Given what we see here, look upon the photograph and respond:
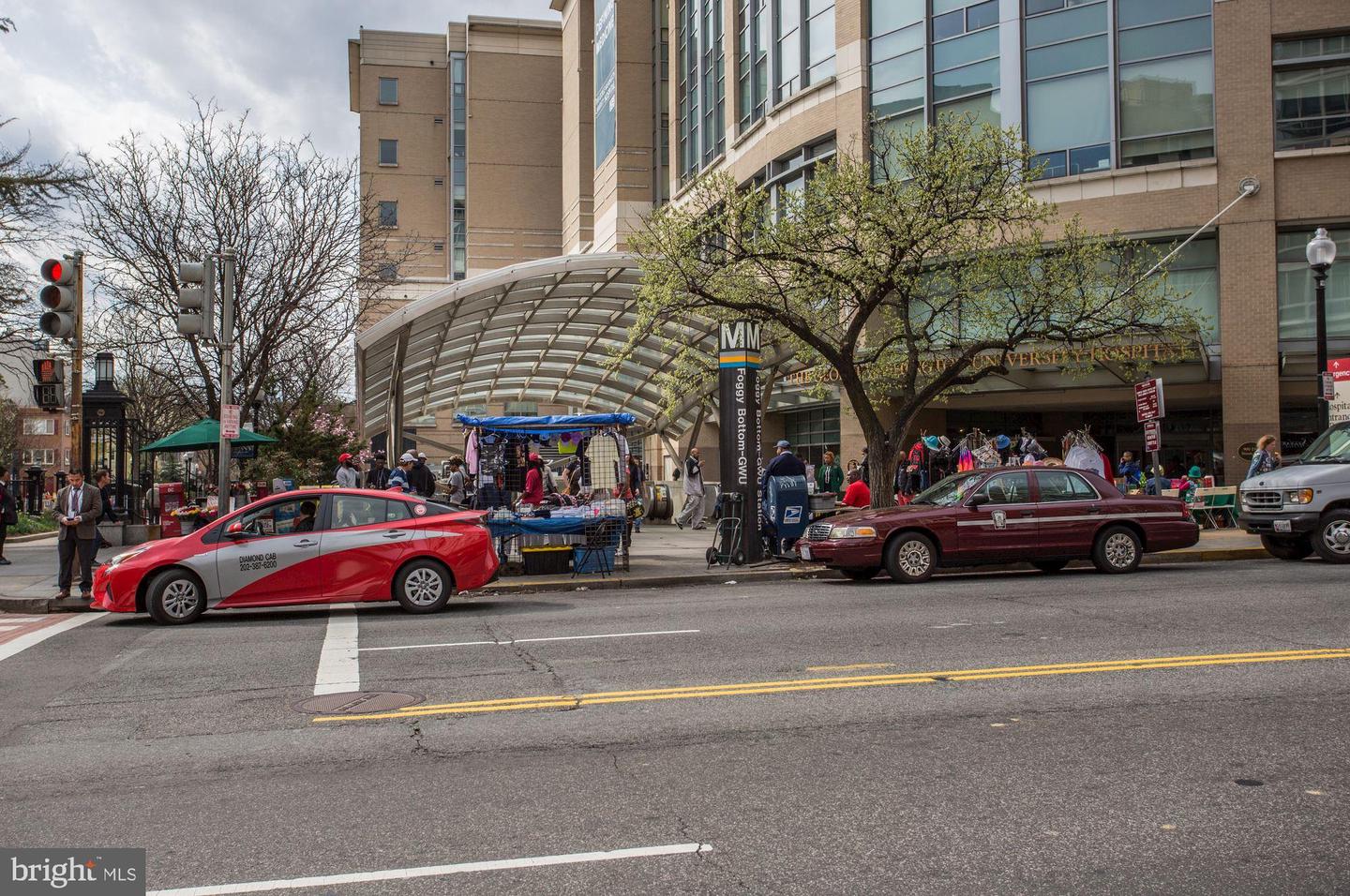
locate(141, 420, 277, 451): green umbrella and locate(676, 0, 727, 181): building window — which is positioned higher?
locate(676, 0, 727, 181): building window

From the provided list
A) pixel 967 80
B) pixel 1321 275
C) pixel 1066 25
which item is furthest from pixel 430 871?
pixel 1066 25

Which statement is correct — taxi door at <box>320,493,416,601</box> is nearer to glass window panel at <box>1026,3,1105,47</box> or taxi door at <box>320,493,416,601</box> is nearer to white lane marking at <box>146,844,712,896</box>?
white lane marking at <box>146,844,712,896</box>

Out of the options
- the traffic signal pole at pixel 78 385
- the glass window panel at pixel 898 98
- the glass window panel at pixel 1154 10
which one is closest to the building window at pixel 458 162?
the glass window panel at pixel 898 98

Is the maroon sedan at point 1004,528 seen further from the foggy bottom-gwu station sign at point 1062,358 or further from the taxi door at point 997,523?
the foggy bottom-gwu station sign at point 1062,358

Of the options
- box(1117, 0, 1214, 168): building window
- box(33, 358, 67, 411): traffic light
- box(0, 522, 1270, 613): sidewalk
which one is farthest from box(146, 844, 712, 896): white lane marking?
box(1117, 0, 1214, 168): building window

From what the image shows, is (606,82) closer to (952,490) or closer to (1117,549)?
(952,490)

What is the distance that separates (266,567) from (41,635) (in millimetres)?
2333

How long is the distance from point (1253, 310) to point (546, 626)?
20.9 metres

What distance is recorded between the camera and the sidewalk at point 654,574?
50.1 ft

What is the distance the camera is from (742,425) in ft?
55.1

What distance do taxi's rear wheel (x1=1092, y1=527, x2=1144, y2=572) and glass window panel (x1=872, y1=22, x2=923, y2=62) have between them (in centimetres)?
1783

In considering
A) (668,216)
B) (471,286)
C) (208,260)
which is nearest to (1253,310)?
(668,216)

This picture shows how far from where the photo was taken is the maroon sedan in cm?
1480

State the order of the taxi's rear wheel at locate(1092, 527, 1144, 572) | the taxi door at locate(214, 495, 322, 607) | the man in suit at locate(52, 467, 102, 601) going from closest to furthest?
the taxi door at locate(214, 495, 322, 607)
the man in suit at locate(52, 467, 102, 601)
the taxi's rear wheel at locate(1092, 527, 1144, 572)
